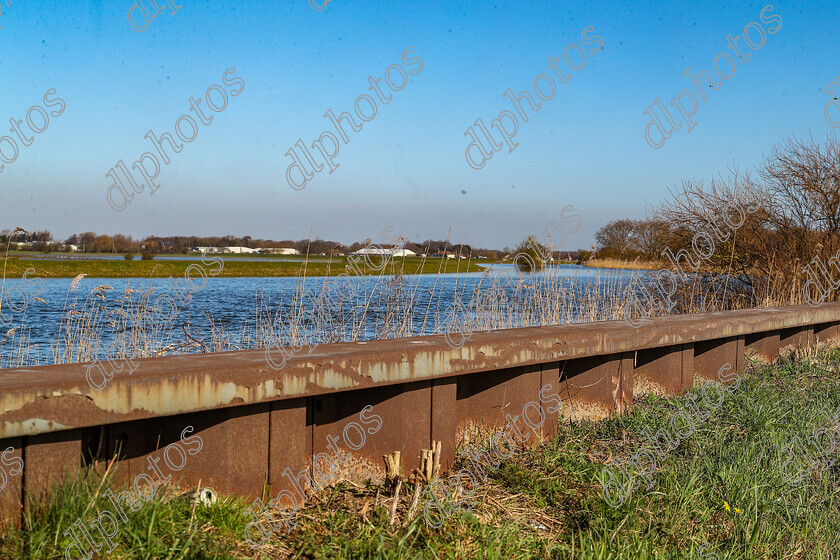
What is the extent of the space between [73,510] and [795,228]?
1339 cm

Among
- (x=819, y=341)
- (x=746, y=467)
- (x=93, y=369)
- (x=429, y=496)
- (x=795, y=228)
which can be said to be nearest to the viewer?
(x=93, y=369)

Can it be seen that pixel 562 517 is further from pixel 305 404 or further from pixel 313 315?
pixel 313 315

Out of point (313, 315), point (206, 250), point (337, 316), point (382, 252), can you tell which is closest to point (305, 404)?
point (206, 250)

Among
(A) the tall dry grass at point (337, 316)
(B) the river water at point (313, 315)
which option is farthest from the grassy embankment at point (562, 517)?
(B) the river water at point (313, 315)

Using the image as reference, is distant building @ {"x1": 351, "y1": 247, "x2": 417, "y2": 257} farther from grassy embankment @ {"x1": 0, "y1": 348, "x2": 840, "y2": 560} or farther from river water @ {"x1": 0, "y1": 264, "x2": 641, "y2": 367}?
grassy embankment @ {"x1": 0, "y1": 348, "x2": 840, "y2": 560}

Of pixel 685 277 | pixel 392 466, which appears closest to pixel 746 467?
pixel 392 466

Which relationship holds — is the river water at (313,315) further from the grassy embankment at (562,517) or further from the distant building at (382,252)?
the grassy embankment at (562,517)

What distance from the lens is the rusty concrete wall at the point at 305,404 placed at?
2193mm

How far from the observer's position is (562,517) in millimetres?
2805

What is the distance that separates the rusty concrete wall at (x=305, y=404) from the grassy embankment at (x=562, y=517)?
0.15 meters

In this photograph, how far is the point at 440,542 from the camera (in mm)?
2395

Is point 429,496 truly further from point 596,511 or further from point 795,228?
point 795,228

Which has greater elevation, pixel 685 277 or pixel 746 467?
pixel 685 277

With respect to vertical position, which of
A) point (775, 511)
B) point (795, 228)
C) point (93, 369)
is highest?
point (795, 228)
